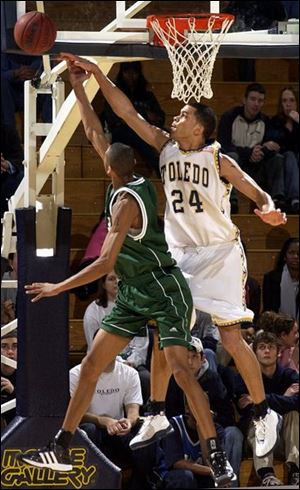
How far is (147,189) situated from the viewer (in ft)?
24.5

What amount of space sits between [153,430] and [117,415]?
0.75m

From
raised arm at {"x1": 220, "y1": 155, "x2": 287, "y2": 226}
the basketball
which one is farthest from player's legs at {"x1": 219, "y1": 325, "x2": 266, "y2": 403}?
the basketball

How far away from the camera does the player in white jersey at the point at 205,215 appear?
743 centimetres

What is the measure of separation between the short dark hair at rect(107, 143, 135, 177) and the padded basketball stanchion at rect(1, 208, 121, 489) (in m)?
0.39

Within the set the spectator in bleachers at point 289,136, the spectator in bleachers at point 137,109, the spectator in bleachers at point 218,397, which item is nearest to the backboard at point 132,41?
the spectator in bleachers at point 137,109

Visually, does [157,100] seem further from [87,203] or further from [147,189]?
[147,189]

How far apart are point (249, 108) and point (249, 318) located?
7.75 ft

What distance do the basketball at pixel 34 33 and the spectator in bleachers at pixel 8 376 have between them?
1.83m

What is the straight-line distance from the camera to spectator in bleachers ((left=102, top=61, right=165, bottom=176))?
8.75 meters

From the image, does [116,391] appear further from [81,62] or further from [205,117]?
[81,62]

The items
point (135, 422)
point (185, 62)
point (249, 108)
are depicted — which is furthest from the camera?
point (249, 108)

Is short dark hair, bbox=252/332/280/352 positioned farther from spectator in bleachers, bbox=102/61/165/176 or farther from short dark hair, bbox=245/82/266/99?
short dark hair, bbox=245/82/266/99

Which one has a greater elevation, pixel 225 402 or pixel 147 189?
pixel 147 189

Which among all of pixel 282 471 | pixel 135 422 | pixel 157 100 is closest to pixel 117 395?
→ pixel 135 422
